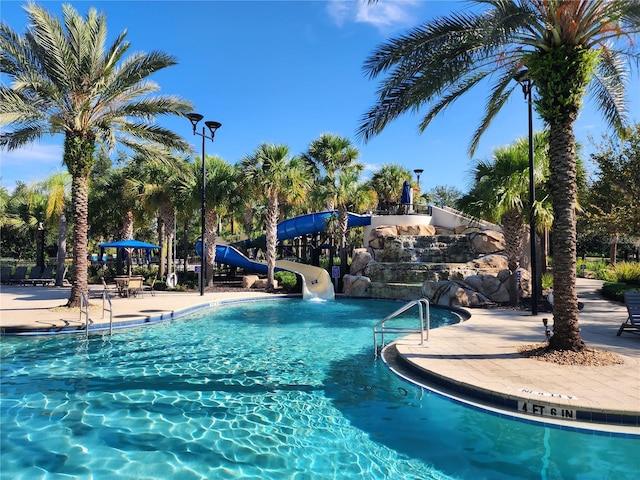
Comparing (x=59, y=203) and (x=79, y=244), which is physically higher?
(x=59, y=203)

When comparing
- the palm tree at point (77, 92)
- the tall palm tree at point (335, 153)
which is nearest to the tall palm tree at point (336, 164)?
the tall palm tree at point (335, 153)

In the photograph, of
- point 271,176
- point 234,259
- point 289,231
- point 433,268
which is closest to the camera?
point 433,268

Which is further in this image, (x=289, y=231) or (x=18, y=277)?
(x=289, y=231)

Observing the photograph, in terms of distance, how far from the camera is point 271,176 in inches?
833

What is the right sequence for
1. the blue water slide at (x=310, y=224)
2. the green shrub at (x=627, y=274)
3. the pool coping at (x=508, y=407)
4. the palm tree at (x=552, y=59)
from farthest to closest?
the blue water slide at (x=310, y=224) < the green shrub at (x=627, y=274) < the palm tree at (x=552, y=59) < the pool coping at (x=508, y=407)

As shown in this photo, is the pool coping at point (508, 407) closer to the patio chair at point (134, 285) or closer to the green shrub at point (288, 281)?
the patio chair at point (134, 285)

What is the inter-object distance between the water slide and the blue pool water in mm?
12615

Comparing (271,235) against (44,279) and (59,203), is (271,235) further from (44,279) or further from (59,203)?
(44,279)

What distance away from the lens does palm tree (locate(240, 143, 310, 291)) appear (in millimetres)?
21266

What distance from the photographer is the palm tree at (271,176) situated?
2127cm

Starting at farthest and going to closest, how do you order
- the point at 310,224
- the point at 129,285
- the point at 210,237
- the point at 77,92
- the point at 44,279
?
the point at 310,224 → the point at 44,279 → the point at 210,237 → the point at 129,285 → the point at 77,92

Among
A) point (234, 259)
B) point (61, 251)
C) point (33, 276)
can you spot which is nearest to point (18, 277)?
point (33, 276)

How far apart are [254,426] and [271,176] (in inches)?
660

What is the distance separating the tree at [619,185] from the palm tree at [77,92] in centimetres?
1660
